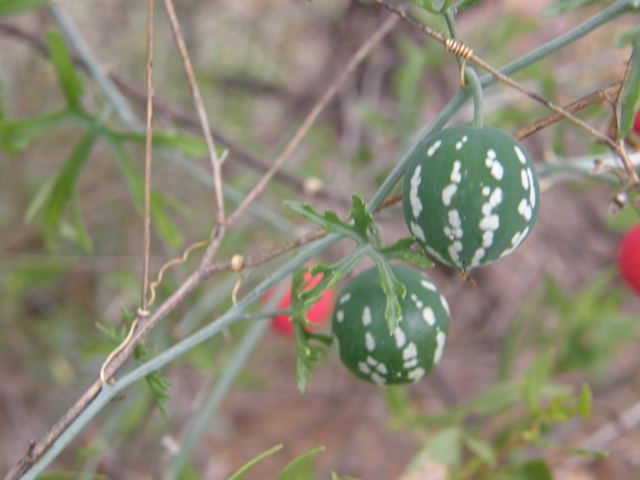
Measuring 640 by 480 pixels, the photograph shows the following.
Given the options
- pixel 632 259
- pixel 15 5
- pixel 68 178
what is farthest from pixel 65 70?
pixel 632 259

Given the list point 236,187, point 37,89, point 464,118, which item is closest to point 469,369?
point 464,118

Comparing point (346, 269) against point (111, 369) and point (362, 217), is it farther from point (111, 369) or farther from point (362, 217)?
point (111, 369)

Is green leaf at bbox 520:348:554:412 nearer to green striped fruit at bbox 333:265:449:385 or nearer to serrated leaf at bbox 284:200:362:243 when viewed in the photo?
green striped fruit at bbox 333:265:449:385

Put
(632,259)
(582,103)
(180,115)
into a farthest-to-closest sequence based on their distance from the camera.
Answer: (180,115) → (632,259) → (582,103)

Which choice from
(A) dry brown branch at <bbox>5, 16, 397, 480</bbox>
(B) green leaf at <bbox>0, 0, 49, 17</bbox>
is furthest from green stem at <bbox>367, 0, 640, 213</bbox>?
(B) green leaf at <bbox>0, 0, 49, 17</bbox>

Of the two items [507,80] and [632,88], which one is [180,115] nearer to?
[507,80]

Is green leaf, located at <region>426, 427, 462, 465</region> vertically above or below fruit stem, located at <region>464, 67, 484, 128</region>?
below

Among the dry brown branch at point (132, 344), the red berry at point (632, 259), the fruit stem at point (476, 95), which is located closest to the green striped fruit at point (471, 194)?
the fruit stem at point (476, 95)
